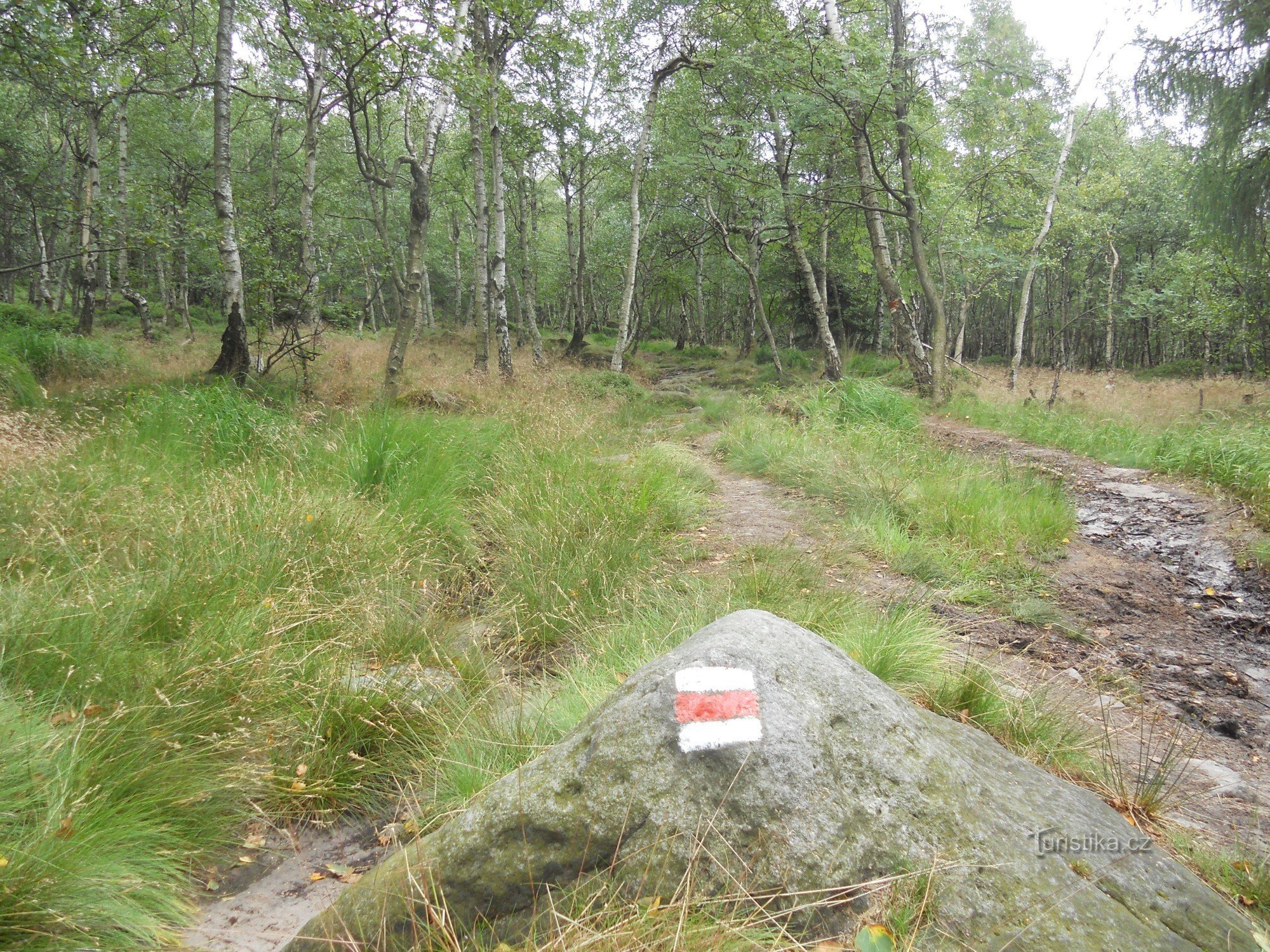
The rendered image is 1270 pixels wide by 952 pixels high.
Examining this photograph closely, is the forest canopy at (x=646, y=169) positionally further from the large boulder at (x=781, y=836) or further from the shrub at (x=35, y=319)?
the large boulder at (x=781, y=836)

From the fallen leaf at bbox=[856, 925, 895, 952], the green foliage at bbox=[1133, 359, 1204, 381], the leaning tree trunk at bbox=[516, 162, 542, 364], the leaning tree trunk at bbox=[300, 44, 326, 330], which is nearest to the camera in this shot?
the fallen leaf at bbox=[856, 925, 895, 952]

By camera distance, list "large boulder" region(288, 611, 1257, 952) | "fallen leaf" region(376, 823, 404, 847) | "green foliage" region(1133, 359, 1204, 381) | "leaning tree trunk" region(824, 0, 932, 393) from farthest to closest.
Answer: "green foliage" region(1133, 359, 1204, 381) < "leaning tree trunk" region(824, 0, 932, 393) < "fallen leaf" region(376, 823, 404, 847) < "large boulder" region(288, 611, 1257, 952)

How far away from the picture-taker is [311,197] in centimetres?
1411

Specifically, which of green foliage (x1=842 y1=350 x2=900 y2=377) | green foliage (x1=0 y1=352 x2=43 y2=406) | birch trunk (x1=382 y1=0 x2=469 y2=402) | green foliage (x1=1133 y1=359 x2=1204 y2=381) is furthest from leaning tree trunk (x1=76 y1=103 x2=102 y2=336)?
green foliage (x1=1133 y1=359 x2=1204 y2=381)

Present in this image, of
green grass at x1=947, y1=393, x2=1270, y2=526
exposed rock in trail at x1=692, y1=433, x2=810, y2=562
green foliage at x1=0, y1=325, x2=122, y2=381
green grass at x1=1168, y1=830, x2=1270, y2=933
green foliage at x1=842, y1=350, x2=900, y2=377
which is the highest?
green foliage at x1=842, y1=350, x2=900, y2=377

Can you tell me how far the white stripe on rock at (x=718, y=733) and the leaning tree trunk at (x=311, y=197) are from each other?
928cm

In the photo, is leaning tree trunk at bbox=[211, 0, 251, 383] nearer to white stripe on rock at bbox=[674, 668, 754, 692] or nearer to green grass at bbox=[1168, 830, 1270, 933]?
white stripe on rock at bbox=[674, 668, 754, 692]

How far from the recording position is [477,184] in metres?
12.0

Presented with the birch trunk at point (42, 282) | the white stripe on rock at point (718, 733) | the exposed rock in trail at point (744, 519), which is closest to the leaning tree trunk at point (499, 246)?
the exposed rock in trail at point (744, 519)

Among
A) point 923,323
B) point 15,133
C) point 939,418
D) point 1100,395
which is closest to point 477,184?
point 939,418

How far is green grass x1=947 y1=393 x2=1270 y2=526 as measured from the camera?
541cm

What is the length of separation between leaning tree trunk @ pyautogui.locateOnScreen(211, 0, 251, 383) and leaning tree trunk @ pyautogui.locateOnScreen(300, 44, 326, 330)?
1142 mm

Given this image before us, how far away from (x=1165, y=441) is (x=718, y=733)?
842cm

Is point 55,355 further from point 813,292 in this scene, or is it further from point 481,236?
point 813,292
